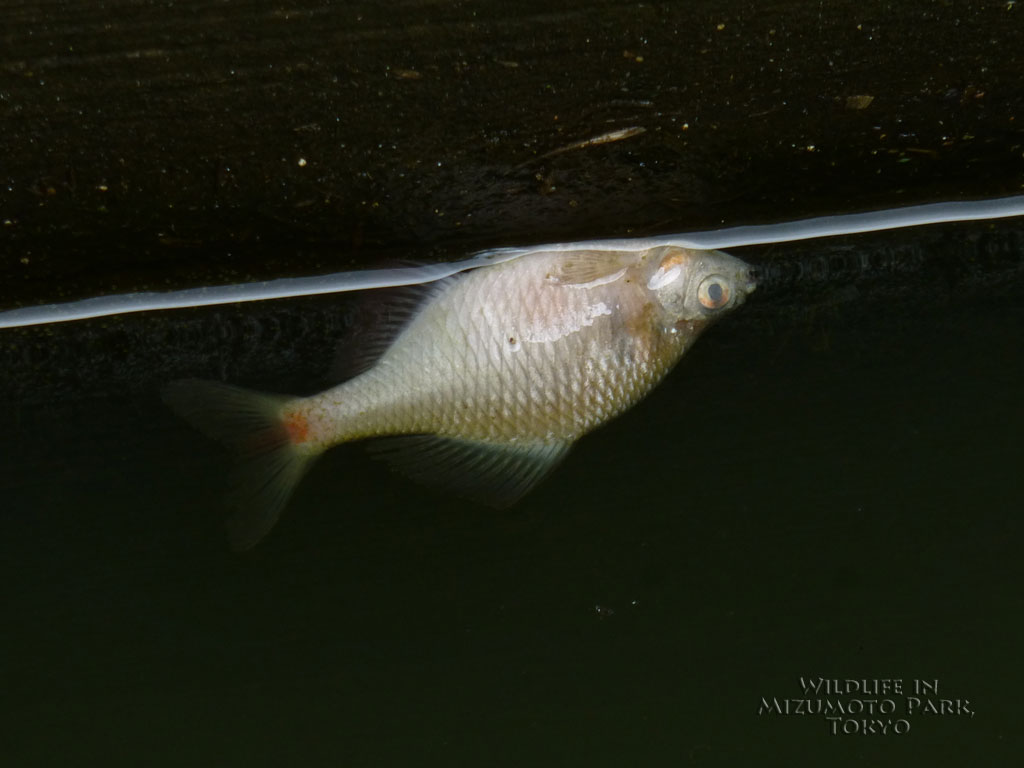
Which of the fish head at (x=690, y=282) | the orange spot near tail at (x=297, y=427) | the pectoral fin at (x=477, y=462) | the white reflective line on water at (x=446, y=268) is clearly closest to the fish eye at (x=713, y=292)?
the fish head at (x=690, y=282)

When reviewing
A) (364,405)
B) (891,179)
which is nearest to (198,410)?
(364,405)

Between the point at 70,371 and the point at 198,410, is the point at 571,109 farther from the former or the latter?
the point at 70,371

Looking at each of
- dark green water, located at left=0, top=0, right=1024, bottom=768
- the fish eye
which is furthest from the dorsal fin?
the fish eye

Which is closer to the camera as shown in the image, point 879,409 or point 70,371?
point 70,371

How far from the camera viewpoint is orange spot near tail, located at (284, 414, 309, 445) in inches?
56.6

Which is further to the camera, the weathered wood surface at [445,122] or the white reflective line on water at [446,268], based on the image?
the white reflective line on water at [446,268]

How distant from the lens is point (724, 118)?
1.30 m

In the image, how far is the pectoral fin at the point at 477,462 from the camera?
5.03ft

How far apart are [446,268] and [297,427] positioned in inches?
15.8

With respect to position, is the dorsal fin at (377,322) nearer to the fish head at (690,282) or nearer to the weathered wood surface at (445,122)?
the weathered wood surface at (445,122)

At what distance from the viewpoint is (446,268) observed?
1536 millimetres

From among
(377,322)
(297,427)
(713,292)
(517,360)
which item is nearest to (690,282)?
(713,292)

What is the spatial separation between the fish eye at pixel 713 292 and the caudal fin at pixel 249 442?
75cm

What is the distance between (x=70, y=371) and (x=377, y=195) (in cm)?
78
